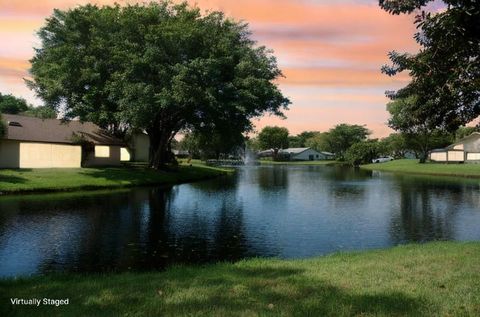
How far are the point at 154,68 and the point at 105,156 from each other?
19230mm

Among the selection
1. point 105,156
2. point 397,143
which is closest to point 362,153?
point 397,143

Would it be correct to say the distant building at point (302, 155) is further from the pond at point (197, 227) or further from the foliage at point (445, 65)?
the foliage at point (445, 65)

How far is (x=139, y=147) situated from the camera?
257 ft

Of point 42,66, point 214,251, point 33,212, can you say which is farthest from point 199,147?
point 214,251

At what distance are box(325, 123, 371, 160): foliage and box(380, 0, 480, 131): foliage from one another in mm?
158276

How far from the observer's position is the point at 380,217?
28906 mm

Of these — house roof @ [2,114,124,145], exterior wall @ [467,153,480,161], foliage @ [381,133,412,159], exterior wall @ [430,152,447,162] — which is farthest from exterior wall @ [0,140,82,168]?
exterior wall @ [430,152,447,162]

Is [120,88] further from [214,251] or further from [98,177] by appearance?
[214,251]

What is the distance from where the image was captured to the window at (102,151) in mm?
59884

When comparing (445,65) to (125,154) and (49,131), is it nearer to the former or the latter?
(49,131)

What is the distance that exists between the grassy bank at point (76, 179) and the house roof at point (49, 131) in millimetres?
6685

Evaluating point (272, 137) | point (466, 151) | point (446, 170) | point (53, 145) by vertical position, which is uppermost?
point (272, 137)

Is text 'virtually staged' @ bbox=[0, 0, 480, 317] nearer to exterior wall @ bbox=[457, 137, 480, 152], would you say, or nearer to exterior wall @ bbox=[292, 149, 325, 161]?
exterior wall @ bbox=[457, 137, 480, 152]

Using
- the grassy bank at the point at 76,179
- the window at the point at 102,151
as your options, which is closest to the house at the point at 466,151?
the grassy bank at the point at 76,179
